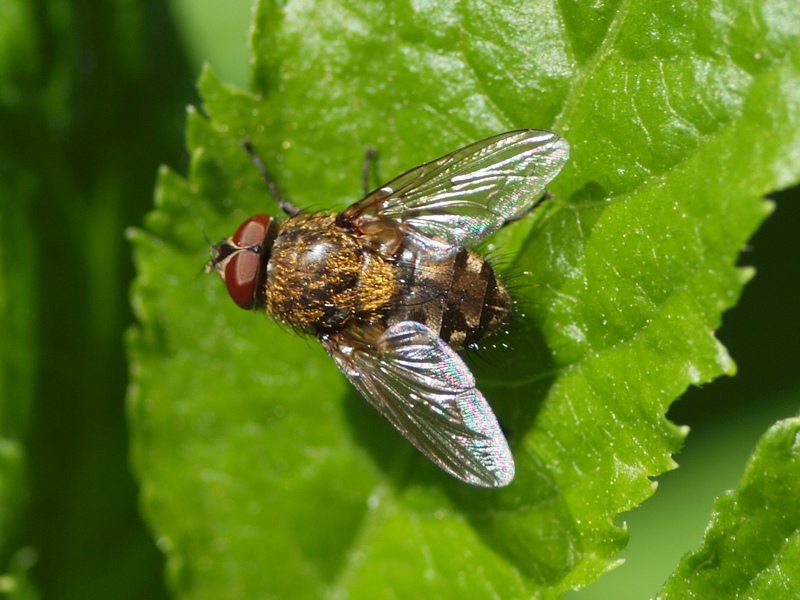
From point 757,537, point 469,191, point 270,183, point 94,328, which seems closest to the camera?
point 757,537

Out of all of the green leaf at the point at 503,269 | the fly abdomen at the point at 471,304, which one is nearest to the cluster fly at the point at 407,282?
the fly abdomen at the point at 471,304

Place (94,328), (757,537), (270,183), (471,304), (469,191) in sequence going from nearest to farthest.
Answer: (757,537)
(471,304)
(469,191)
(270,183)
(94,328)

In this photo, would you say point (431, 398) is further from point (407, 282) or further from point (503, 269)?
point (503, 269)

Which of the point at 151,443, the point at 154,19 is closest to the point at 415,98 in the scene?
the point at 151,443

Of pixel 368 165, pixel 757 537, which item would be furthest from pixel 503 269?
pixel 757 537

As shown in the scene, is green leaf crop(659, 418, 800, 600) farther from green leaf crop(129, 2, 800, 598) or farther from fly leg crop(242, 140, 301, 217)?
fly leg crop(242, 140, 301, 217)

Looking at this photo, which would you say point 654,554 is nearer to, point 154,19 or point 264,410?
point 264,410
